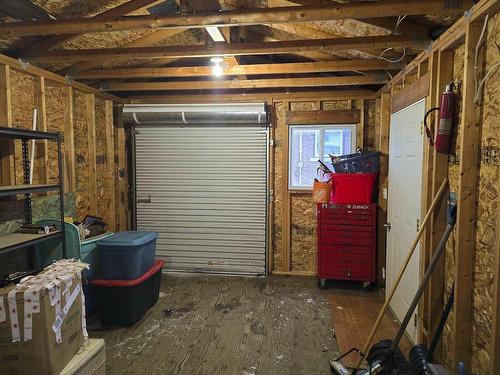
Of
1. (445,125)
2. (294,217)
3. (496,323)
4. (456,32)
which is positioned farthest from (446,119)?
(294,217)

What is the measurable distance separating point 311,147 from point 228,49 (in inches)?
79.7

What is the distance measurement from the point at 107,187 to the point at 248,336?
2.76 m

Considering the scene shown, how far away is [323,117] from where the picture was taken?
4.12 m

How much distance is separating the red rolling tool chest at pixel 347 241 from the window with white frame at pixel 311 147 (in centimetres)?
71

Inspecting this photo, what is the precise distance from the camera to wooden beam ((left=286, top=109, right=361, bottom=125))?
160 inches

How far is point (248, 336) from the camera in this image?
111 inches

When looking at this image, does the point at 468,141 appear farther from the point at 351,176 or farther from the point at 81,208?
the point at 81,208

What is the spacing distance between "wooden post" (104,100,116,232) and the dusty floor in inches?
50.5

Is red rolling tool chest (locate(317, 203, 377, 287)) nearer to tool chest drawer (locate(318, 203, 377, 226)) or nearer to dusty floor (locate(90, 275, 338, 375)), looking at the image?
tool chest drawer (locate(318, 203, 377, 226))

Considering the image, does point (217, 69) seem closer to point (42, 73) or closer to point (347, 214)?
point (42, 73)

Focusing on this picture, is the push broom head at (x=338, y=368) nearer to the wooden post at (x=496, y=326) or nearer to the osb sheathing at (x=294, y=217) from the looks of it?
the wooden post at (x=496, y=326)

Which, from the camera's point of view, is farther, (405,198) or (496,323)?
(405,198)

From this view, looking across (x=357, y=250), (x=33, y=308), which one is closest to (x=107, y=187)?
(x=33, y=308)

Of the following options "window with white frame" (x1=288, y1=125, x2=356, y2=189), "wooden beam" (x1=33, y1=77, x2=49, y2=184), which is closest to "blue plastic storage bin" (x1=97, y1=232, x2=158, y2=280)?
"wooden beam" (x1=33, y1=77, x2=49, y2=184)
